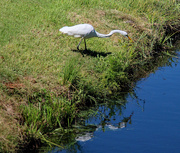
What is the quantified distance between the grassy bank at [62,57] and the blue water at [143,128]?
1.99 ft

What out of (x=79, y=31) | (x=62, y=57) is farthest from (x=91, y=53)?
(x=62, y=57)

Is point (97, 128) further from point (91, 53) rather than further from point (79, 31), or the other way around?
point (91, 53)

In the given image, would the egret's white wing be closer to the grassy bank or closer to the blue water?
the grassy bank

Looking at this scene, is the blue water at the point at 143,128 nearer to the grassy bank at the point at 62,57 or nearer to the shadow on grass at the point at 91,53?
the grassy bank at the point at 62,57

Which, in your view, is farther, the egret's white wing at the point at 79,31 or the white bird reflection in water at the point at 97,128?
the egret's white wing at the point at 79,31

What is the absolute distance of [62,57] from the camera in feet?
30.9

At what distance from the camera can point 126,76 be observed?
9391 millimetres

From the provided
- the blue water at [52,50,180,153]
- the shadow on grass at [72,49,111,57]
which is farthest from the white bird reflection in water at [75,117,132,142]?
the shadow on grass at [72,49,111,57]

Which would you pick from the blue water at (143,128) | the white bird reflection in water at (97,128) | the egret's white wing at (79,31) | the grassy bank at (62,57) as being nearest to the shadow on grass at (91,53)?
the grassy bank at (62,57)

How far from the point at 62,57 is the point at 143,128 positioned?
3084 millimetres

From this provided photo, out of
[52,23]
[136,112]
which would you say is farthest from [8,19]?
[136,112]

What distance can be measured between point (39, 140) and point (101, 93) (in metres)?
2.50

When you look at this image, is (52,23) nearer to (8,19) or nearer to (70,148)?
(8,19)

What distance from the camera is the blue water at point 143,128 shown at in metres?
6.82
